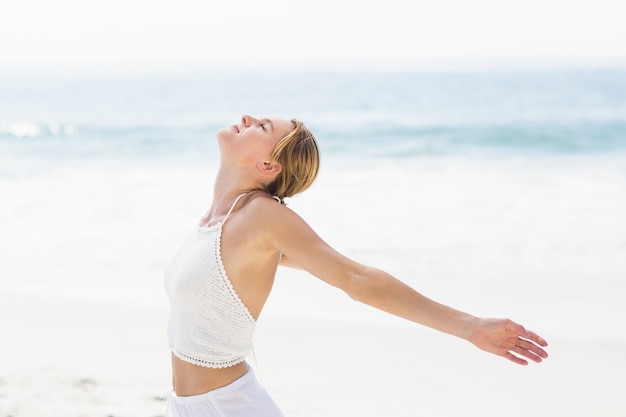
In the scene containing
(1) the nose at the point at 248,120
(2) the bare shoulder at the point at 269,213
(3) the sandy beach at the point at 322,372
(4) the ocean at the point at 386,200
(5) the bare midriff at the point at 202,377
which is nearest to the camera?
(2) the bare shoulder at the point at 269,213

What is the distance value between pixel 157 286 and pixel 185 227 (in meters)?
2.76

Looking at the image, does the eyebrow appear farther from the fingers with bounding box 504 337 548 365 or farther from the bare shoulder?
the fingers with bounding box 504 337 548 365

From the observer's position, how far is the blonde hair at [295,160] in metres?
2.41

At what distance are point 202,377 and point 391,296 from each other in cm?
62

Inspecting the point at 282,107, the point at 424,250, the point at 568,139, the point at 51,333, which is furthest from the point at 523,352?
the point at 282,107

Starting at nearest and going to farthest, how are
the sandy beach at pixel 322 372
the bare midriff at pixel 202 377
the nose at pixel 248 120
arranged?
the bare midriff at pixel 202 377
the nose at pixel 248 120
the sandy beach at pixel 322 372

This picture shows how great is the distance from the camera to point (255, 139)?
242 centimetres

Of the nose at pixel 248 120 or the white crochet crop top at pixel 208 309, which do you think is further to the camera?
the nose at pixel 248 120

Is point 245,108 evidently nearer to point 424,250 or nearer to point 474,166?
point 474,166

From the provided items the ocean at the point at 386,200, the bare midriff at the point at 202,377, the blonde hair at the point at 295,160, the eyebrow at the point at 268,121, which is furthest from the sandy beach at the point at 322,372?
the eyebrow at the point at 268,121

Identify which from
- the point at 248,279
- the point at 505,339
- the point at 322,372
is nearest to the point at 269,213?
the point at 248,279

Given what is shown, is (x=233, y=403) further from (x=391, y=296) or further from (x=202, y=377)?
(x=391, y=296)

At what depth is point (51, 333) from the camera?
547 cm

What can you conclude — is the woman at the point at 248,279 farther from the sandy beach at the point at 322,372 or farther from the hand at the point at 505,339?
the sandy beach at the point at 322,372
